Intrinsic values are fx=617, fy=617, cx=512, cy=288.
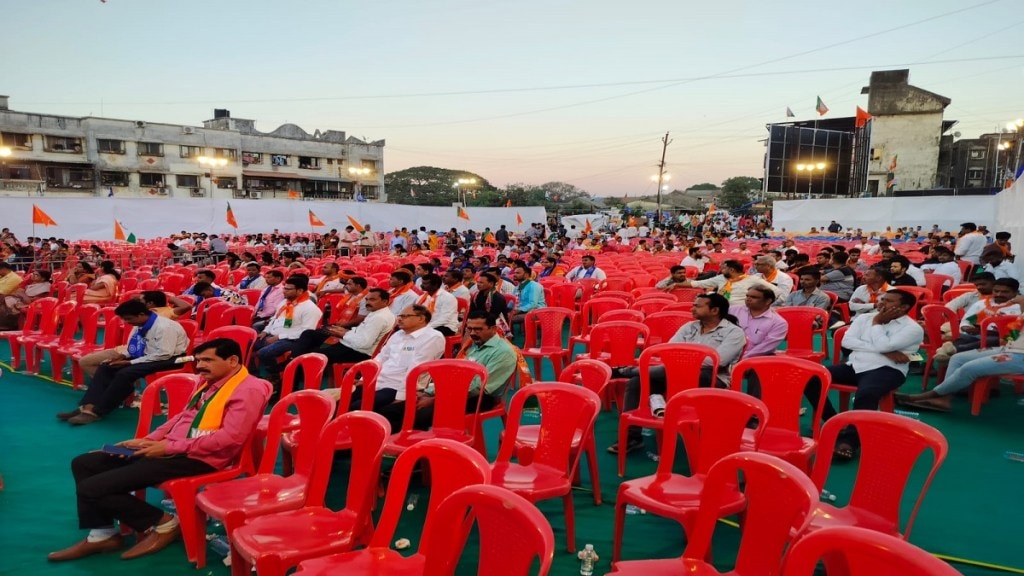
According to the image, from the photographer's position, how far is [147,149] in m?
39.5

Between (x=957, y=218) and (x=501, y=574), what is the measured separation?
2640 cm

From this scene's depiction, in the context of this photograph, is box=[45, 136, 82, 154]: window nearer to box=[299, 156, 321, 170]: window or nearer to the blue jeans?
box=[299, 156, 321, 170]: window

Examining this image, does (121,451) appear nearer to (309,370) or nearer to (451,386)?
(309,370)

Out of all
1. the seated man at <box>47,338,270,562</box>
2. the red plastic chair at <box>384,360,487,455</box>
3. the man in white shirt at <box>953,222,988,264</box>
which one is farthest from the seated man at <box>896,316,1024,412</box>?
the man in white shirt at <box>953,222,988,264</box>

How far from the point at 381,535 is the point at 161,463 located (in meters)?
1.53

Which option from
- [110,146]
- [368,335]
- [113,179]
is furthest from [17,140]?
[368,335]

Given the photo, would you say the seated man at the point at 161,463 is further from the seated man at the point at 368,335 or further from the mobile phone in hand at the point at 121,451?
the seated man at the point at 368,335

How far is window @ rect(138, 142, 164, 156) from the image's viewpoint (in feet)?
128

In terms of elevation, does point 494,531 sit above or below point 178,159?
below

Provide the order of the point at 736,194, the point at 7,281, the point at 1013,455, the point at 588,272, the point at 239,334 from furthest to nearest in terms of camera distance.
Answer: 1. the point at 736,194
2. the point at 588,272
3. the point at 7,281
4. the point at 239,334
5. the point at 1013,455

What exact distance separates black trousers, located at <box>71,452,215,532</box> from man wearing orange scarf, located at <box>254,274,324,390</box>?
3.23 metres

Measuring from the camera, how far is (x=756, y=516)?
2.39 metres

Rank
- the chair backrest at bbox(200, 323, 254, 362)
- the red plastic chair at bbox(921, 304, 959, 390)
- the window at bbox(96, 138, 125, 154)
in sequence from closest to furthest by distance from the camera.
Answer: the chair backrest at bbox(200, 323, 254, 362), the red plastic chair at bbox(921, 304, 959, 390), the window at bbox(96, 138, 125, 154)

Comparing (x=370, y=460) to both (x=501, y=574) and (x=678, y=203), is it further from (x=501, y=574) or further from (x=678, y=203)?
(x=678, y=203)
